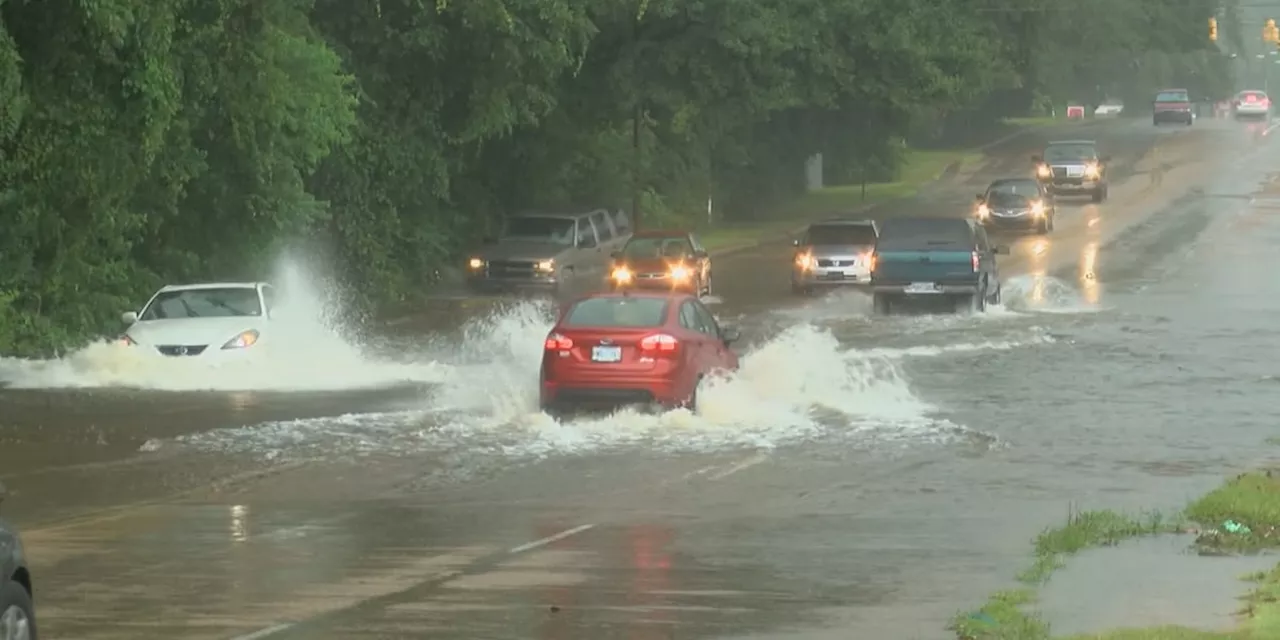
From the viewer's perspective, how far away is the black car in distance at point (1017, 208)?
5753cm

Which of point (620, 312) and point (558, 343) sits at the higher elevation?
point (620, 312)

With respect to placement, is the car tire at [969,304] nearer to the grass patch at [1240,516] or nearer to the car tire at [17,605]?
the grass patch at [1240,516]

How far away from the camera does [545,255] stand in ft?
139

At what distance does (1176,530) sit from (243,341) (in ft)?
49.6

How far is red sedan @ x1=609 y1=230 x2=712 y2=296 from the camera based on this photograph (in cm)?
4072

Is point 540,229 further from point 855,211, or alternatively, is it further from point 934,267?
point 855,211

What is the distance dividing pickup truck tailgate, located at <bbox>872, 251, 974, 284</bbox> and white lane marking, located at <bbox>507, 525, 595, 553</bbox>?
22.7 metres

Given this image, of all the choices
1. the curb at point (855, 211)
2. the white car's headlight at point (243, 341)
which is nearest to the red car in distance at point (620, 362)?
the white car's headlight at point (243, 341)

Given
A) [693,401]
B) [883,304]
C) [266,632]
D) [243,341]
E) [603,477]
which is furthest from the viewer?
[883,304]

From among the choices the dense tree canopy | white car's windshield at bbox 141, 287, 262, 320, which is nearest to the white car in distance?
white car's windshield at bbox 141, 287, 262, 320

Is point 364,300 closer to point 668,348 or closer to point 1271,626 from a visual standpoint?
point 668,348

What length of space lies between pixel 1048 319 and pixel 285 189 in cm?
1362

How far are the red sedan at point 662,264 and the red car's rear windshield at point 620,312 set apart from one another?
18304 mm

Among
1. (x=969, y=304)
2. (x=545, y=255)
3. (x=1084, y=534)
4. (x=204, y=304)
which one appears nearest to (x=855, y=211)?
(x=545, y=255)
